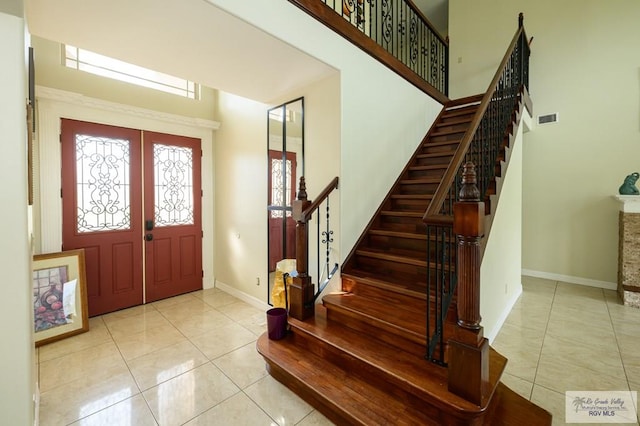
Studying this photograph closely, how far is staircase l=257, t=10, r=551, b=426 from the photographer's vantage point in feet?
4.90

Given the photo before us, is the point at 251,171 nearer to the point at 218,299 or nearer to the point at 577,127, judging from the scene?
the point at 218,299

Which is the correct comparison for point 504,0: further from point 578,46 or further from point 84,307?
point 84,307

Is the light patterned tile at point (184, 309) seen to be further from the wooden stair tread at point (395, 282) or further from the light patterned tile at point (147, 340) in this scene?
the wooden stair tread at point (395, 282)

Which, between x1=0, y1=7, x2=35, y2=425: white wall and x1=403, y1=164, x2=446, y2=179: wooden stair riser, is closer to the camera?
x1=0, y1=7, x2=35, y2=425: white wall

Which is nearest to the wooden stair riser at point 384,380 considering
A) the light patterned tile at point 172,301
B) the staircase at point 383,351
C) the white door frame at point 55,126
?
the staircase at point 383,351

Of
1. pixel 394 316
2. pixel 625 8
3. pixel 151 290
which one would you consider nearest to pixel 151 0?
pixel 394 316

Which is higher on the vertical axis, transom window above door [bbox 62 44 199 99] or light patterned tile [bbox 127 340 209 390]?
transom window above door [bbox 62 44 199 99]

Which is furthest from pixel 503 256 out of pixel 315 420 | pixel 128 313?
pixel 128 313

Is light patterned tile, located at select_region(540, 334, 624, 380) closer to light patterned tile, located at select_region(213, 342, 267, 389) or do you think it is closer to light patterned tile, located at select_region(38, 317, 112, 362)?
light patterned tile, located at select_region(213, 342, 267, 389)

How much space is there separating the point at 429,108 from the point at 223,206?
3.59 meters

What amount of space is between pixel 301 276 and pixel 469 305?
1431 mm

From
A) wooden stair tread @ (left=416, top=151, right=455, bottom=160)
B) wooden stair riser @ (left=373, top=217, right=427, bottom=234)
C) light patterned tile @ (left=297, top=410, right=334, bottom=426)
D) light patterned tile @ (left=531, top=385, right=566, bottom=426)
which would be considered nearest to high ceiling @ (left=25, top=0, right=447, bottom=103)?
wooden stair riser @ (left=373, top=217, right=427, bottom=234)

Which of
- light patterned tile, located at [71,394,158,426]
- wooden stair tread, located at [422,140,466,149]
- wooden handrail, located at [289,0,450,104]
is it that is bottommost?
light patterned tile, located at [71,394,158,426]

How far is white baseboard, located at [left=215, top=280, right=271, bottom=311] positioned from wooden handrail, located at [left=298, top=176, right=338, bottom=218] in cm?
174
